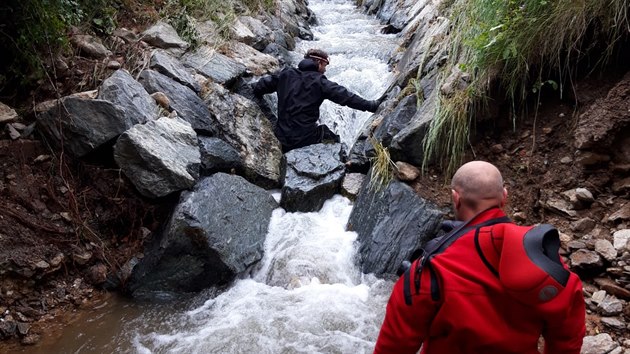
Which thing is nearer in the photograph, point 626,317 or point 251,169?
point 626,317

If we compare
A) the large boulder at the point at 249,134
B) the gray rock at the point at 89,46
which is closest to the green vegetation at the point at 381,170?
the large boulder at the point at 249,134

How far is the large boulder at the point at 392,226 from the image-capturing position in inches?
136

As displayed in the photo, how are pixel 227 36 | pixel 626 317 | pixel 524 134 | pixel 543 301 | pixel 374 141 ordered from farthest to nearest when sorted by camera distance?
pixel 227 36 < pixel 374 141 < pixel 524 134 < pixel 626 317 < pixel 543 301

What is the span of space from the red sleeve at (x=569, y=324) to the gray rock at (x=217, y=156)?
130 inches

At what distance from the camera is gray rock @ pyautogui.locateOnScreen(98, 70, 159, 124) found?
3.87 metres

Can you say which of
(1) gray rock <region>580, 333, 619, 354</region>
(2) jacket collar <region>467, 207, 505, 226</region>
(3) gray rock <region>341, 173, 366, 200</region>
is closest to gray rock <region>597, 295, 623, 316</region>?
→ (1) gray rock <region>580, 333, 619, 354</region>

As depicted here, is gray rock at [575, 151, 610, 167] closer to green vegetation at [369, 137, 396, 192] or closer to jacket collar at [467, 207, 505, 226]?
green vegetation at [369, 137, 396, 192]

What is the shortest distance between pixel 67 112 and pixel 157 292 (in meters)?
1.72

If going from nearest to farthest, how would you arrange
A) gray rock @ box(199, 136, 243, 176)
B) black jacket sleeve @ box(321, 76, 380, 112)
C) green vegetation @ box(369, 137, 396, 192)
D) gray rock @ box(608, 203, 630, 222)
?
gray rock @ box(608, 203, 630, 222)
green vegetation @ box(369, 137, 396, 192)
gray rock @ box(199, 136, 243, 176)
black jacket sleeve @ box(321, 76, 380, 112)

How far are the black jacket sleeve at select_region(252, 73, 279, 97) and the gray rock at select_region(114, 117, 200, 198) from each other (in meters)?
1.70

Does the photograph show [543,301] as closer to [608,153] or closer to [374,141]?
[608,153]

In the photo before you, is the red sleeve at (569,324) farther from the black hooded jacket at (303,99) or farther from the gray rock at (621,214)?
the black hooded jacket at (303,99)

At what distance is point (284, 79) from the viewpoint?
5023 mm

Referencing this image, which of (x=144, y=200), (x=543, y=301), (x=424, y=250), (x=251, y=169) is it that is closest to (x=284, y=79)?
(x=251, y=169)
